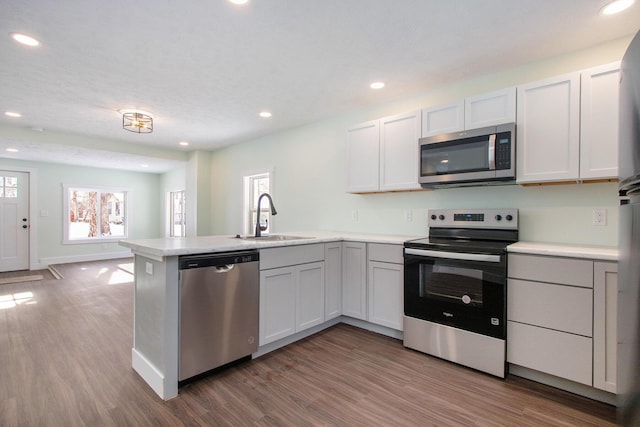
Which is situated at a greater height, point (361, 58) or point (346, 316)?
point (361, 58)

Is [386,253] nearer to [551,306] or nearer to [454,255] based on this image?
[454,255]

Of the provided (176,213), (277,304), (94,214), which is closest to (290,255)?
(277,304)

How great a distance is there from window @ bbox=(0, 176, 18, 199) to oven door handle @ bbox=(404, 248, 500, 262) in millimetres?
8018

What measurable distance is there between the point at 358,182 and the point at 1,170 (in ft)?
24.2

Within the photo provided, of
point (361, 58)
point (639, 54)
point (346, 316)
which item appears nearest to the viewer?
point (639, 54)

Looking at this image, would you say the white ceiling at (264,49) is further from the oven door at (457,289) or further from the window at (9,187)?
the window at (9,187)

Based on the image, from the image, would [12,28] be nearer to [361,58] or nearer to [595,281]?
[361,58]

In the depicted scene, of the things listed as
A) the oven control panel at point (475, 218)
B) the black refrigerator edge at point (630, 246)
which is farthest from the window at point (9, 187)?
the black refrigerator edge at point (630, 246)

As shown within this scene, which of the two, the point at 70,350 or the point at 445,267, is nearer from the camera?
the point at 445,267

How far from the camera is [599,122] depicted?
2061 millimetres

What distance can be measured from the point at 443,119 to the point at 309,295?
2017 millimetres

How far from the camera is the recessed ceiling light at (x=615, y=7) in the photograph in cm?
186

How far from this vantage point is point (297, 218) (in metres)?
4.52

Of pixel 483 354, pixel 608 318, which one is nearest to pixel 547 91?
pixel 608 318
